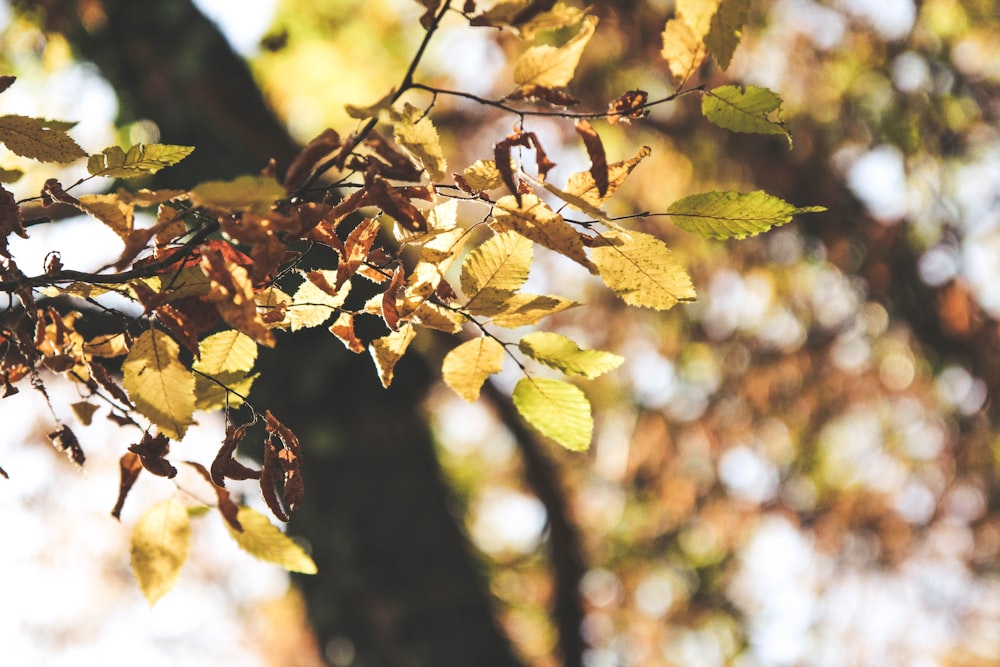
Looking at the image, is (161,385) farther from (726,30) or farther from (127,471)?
(726,30)

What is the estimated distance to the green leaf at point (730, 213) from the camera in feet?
2.02

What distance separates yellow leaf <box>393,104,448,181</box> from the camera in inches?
23.9

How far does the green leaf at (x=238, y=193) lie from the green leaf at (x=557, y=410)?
0.35m

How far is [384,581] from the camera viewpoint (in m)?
2.43

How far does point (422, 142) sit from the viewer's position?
612 mm

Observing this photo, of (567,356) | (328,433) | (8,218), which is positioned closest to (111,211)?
(8,218)

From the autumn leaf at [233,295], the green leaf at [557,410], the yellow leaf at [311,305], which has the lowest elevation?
the green leaf at [557,410]

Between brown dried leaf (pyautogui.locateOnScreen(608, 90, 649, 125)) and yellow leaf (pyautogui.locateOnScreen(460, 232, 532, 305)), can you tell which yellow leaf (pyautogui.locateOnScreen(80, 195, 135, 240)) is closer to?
yellow leaf (pyautogui.locateOnScreen(460, 232, 532, 305))

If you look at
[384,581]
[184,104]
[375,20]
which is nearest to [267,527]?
[384,581]

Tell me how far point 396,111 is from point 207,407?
43cm

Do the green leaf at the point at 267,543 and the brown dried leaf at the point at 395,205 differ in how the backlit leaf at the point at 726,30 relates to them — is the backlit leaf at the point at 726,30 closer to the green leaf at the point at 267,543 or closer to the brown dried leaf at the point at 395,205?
the brown dried leaf at the point at 395,205

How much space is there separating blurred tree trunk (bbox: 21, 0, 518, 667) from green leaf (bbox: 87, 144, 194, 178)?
1.72 metres

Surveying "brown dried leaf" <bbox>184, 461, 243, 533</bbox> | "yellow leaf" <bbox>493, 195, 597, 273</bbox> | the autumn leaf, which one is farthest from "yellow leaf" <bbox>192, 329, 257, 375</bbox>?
"yellow leaf" <bbox>493, 195, 597, 273</bbox>

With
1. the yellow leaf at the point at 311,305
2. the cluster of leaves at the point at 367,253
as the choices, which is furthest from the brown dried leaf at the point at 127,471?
the yellow leaf at the point at 311,305
